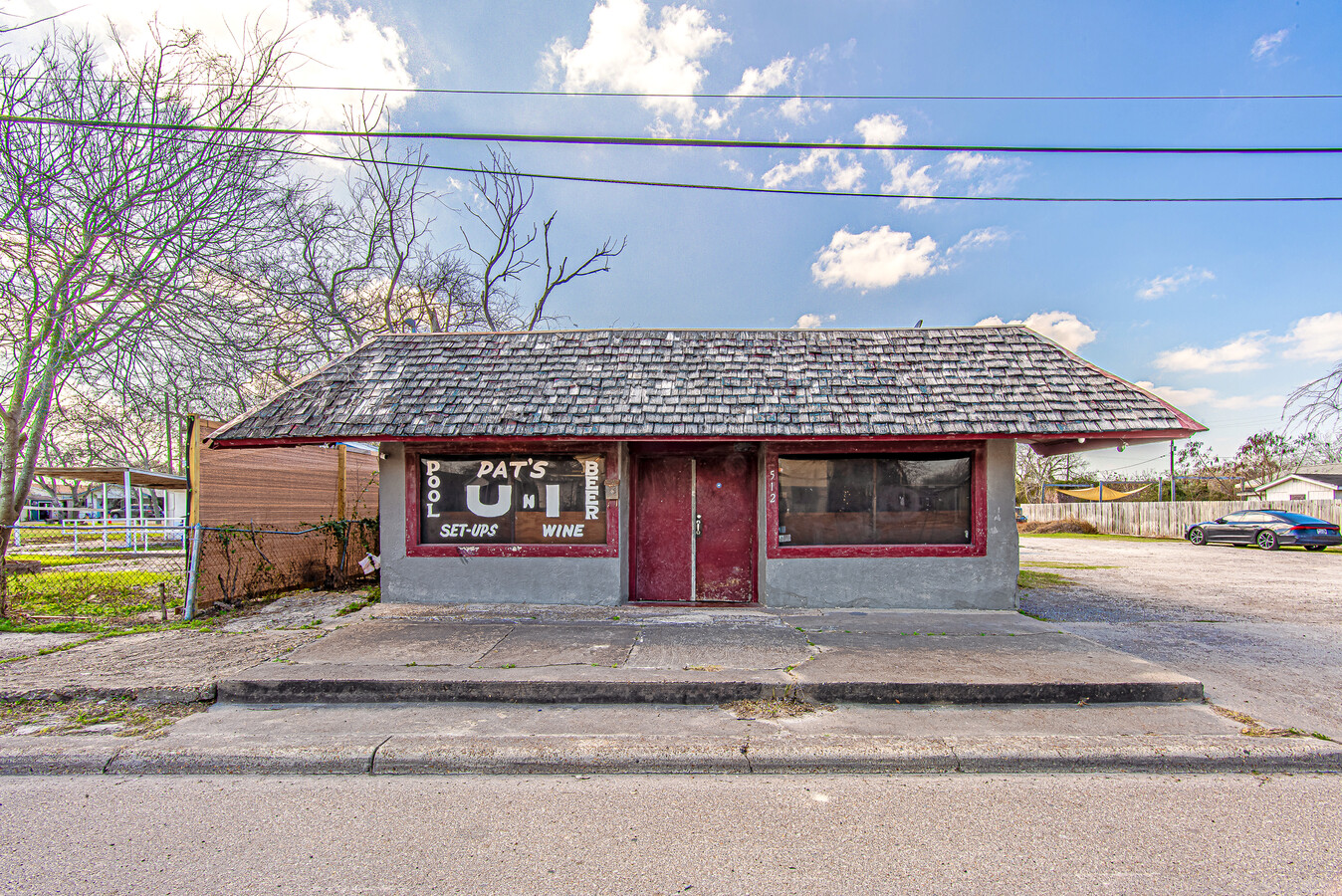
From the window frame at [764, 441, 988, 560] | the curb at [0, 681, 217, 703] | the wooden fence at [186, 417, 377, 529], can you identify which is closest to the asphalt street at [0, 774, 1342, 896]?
the curb at [0, 681, 217, 703]

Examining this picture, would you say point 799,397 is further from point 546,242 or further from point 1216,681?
point 546,242

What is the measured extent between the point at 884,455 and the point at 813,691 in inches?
172

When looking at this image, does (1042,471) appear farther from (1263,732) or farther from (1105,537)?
(1263,732)

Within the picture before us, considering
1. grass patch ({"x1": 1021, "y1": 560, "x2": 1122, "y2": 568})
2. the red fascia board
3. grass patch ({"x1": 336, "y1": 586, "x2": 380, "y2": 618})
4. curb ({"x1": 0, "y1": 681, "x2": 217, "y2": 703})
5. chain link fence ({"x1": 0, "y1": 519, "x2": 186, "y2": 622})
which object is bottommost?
grass patch ({"x1": 1021, "y1": 560, "x2": 1122, "y2": 568})

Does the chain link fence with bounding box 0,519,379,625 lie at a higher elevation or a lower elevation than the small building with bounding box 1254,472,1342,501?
lower

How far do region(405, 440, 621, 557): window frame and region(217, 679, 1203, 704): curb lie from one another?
133 inches

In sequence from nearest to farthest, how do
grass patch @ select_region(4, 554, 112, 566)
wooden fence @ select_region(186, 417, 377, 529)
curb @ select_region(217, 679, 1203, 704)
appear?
curb @ select_region(217, 679, 1203, 704) < wooden fence @ select_region(186, 417, 377, 529) < grass patch @ select_region(4, 554, 112, 566)

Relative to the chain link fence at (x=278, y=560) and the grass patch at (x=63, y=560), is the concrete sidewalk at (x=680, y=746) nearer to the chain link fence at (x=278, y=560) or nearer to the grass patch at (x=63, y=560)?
the chain link fence at (x=278, y=560)

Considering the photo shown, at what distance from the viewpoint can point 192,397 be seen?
11.1 metres

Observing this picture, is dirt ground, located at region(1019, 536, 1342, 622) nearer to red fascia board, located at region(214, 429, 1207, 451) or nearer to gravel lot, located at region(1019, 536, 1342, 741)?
gravel lot, located at region(1019, 536, 1342, 741)

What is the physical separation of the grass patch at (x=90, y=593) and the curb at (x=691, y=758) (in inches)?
185

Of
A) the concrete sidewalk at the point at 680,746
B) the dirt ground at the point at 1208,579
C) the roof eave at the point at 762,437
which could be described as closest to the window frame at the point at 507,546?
the roof eave at the point at 762,437

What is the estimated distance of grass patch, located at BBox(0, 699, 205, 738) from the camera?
486cm

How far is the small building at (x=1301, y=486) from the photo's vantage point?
37.6 meters
